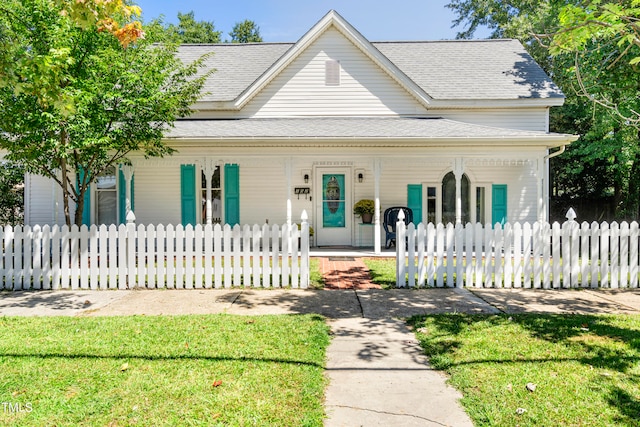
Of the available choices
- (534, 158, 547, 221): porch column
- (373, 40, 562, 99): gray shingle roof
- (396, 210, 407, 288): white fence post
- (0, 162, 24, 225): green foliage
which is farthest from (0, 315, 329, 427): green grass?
(373, 40, 562, 99): gray shingle roof

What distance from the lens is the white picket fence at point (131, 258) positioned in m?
6.77

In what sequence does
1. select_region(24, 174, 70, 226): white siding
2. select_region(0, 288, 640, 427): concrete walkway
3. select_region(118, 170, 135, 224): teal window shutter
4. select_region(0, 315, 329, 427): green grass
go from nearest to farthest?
select_region(0, 315, 329, 427): green grass < select_region(0, 288, 640, 427): concrete walkway < select_region(118, 170, 135, 224): teal window shutter < select_region(24, 174, 70, 226): white siding

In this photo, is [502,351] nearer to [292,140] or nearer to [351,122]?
[292,140]

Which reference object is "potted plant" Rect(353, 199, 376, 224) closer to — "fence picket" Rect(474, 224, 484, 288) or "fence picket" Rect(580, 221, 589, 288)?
"fence picket" Rect(474, 224, 484, 288)

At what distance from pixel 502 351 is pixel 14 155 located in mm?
9462

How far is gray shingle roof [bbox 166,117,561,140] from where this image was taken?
10859 millimetres

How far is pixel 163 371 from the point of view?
3441 millimetres

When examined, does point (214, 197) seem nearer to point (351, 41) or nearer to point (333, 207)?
point (333, 207)

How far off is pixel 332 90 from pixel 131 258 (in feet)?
30.3

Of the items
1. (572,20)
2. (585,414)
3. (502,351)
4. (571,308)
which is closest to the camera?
(585,414)

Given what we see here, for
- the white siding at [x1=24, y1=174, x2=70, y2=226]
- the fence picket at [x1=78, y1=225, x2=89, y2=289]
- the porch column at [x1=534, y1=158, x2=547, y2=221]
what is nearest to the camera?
the fence picket at [x1=78, y1=225, x2=89, y2=289]

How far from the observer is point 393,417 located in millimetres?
2789

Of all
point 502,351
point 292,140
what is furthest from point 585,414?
point 292,140

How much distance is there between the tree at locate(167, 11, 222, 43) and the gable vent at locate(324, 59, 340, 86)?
23346 millimetres
